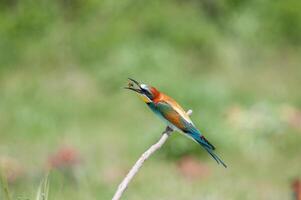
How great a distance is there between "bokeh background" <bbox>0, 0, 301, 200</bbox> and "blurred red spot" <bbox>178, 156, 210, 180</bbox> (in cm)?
2

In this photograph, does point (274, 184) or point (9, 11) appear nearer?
point (274, 184)

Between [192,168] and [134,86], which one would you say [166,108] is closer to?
[134,86]

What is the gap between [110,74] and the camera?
401 inches

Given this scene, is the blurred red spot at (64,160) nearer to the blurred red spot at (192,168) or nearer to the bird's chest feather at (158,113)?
the blurred red spot at (192,168)

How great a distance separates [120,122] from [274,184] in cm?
228

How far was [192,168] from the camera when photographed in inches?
288

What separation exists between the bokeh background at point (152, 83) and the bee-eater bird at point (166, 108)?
324 centimetres

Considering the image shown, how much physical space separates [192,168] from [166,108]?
4975mm

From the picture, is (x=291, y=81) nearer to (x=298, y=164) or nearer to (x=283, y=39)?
(x=283, y=39)

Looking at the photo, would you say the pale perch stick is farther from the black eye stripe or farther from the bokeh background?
the bokeh background

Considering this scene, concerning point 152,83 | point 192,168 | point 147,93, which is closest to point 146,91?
point 147,93

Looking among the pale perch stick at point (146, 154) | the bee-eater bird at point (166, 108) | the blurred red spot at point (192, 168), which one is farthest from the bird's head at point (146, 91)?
the blurred red spot at point (192, 168)

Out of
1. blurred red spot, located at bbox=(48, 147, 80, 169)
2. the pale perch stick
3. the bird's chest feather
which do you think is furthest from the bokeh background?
the bird's chest feather

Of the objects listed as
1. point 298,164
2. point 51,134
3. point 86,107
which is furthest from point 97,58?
point 298,164
